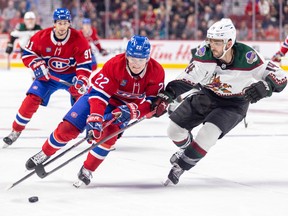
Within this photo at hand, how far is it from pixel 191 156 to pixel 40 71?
206cm

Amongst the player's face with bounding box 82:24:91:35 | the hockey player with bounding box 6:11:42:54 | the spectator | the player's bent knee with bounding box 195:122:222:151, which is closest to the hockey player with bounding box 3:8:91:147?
the player's bent knee with bounding box 195:122:222:151

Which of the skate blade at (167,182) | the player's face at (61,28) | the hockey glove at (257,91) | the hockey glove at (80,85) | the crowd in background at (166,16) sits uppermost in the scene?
the hockey glove at (257,91)

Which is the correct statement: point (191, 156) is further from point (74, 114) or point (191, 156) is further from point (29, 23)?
point (29, 23)

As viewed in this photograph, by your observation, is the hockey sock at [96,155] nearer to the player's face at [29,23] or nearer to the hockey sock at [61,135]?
the hockey sock at [61,135]

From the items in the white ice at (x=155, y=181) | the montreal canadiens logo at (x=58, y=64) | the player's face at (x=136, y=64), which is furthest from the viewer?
the montreal canadiens logo at (x=58, y=64)

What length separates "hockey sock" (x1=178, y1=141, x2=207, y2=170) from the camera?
469 centimetres

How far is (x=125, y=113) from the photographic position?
4668 millimetres

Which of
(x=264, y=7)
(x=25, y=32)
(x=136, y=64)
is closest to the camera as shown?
(x=136, y=64)

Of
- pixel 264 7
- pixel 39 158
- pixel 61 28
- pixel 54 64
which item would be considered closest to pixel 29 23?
pixel 54 64

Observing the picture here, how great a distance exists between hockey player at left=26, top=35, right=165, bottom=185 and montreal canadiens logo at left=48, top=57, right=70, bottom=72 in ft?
6.14

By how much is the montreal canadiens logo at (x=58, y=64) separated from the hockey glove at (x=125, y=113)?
1992 millimetres

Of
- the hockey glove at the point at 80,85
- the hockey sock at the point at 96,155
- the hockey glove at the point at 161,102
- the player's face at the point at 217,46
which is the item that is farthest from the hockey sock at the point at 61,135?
the hockey glove at the point at 80,85

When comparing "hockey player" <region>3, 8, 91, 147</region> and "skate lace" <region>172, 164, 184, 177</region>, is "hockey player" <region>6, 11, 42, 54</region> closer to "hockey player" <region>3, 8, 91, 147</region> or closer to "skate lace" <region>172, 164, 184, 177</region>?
"hockey player" <region>3, 8, 91, 147</region>

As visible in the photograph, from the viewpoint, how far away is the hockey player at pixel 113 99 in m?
4.53
